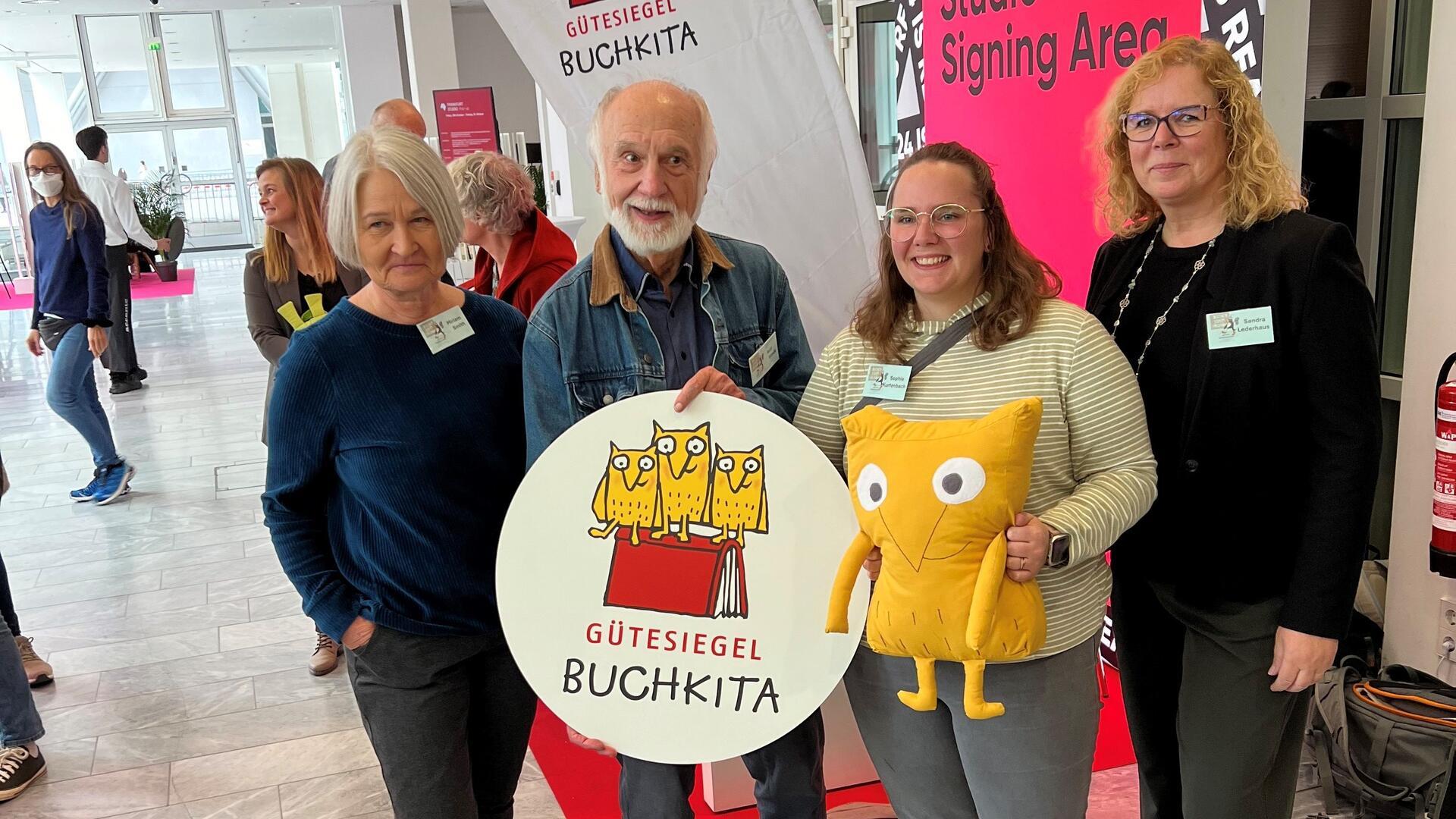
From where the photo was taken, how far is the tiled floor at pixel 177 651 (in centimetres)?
292

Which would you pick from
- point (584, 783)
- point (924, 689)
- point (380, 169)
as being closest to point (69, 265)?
point (584, 783)

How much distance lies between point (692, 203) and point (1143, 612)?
40.1 inches

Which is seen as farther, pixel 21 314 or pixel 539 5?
pixel 21 314

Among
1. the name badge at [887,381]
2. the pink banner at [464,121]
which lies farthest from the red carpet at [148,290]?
the name badge at [887,381]

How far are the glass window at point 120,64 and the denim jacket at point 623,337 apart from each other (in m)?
19.8

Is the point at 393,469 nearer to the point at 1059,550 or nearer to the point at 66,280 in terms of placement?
the point at 1059,550

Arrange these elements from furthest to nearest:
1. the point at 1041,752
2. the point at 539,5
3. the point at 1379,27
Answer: the point at 1379,27
the point at 539,5
the point at 1041,752

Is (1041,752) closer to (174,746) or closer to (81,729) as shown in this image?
(174,746)

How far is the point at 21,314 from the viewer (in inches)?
518

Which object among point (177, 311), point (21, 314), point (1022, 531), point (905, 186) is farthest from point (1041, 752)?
point (21, 314)

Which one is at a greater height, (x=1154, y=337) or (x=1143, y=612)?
(x=1154, y=337)

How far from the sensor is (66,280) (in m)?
5.30

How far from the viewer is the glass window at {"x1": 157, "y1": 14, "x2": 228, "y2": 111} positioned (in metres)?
18.8

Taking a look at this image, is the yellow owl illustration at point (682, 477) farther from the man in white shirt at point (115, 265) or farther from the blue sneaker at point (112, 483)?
the man in white shirt at point (115, 265)
